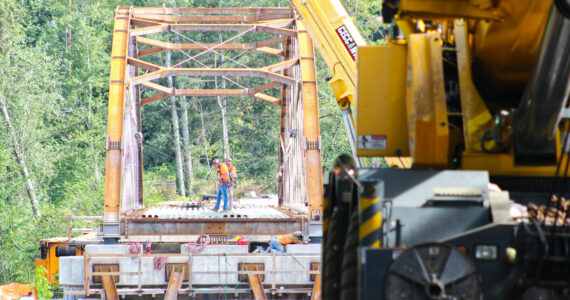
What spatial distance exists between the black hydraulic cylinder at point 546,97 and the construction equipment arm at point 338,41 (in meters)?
10.4

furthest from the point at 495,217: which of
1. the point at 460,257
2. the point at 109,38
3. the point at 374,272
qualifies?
the point at 109,38

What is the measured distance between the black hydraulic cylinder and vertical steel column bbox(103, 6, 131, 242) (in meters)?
18.2

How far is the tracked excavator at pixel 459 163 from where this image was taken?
20.1 ft

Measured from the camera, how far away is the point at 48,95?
48812 mm

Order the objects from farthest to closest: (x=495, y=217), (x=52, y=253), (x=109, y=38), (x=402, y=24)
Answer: (x=109, y=38) < (x=52, y=253) < (x=402, y=24) < (x=495, y=217)

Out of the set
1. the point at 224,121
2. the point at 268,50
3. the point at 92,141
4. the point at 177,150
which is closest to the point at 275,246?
the point at 268,50

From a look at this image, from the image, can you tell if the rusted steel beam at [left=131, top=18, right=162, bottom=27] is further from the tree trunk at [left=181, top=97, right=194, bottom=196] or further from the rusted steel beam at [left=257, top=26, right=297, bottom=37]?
the tree trunk at [left=181, top=97, right=194, bottom=196]

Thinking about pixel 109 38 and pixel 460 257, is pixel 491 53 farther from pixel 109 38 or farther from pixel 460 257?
pixel 109 38

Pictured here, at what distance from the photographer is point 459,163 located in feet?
25.7

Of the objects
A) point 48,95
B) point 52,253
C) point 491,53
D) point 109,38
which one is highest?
point 109,38

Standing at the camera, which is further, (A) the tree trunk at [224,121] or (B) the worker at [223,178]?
Answer: (A) the tree trunk at [224,121]

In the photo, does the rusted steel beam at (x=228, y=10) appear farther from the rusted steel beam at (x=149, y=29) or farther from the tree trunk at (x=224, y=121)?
the tree trunk at (x=224, y=121)

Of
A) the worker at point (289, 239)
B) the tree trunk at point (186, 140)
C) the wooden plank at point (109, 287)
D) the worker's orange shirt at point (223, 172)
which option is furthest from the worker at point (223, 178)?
the tree trunk at point (186, 140)

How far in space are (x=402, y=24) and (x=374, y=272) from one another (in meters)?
3.51
